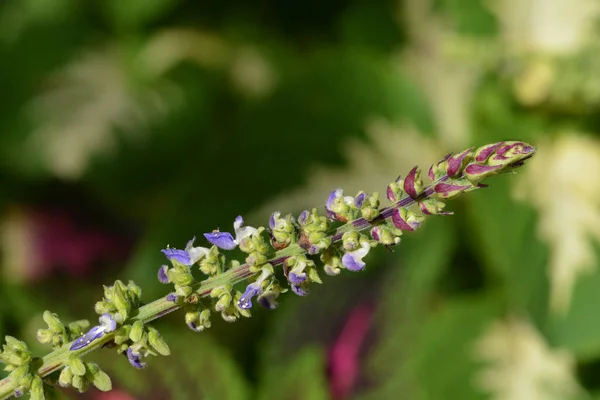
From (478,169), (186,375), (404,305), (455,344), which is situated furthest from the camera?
(455,344)

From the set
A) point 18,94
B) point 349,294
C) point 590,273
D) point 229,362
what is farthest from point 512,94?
point 18,94

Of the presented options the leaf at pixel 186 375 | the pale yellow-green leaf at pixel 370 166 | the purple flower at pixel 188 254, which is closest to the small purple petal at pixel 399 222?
the purple flower at pixel 188 254

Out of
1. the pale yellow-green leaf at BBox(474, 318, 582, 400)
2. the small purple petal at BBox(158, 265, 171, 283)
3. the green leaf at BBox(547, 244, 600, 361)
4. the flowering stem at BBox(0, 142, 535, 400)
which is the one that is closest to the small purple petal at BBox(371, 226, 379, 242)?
the flowering stem at BBox(0, 142, 535, 400)

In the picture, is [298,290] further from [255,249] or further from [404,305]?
[404,305]

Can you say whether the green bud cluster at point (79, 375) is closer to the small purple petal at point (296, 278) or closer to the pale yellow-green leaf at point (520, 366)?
the small purple petal at point (296, 278)

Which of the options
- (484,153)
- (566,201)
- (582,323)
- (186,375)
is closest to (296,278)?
(484,153)

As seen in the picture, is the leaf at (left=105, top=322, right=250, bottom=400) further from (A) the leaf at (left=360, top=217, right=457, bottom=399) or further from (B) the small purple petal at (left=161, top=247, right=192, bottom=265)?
(B) the small purple petal at (left=161, top=247, right=192, bottom=265)
